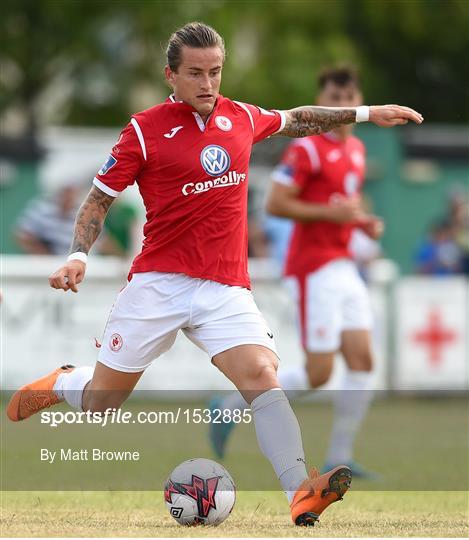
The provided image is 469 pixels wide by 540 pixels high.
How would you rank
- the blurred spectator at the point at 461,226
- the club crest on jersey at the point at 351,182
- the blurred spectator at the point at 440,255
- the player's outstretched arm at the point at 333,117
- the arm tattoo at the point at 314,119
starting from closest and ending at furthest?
the player's outstretched arm at the point at 333,117
the arm tattoo at the point at 314,119
the club crest on jersey at the point at 351,182
the blurred spectator at the point at 440,255
the blurred spectator at the point at 461,226

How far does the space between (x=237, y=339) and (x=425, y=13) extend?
98.4 ft

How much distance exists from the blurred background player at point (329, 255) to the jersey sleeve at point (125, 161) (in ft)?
10.8

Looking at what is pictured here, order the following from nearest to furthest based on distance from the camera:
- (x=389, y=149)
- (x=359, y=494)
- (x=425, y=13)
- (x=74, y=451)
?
1. (x=359, y=494)
2. (x=74, y=451)
3. (x=389, y=149)
4. (x=425, y=13)

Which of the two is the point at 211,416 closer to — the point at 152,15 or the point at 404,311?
the point at 404,311

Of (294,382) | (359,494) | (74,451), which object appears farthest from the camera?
(294,382)

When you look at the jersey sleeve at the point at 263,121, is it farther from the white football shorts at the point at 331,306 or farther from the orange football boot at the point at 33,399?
the white football shorts at the point at 331,306

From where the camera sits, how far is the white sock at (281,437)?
7.40 m

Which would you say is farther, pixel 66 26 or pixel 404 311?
pixel 66 26

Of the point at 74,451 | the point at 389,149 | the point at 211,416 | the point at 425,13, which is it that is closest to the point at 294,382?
the point at 211,416

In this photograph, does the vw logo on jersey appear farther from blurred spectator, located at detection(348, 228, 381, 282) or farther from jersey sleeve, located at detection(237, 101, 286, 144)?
blurred spectator, located at detection(348, 228, 381, 282)

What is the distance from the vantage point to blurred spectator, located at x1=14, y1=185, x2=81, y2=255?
17.1 m

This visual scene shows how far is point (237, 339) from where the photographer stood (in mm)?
7684

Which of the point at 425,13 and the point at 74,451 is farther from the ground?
the point at 425,13

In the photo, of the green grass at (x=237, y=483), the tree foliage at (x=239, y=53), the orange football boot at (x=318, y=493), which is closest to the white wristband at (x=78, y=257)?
the green grass at (x=237, y=483)
